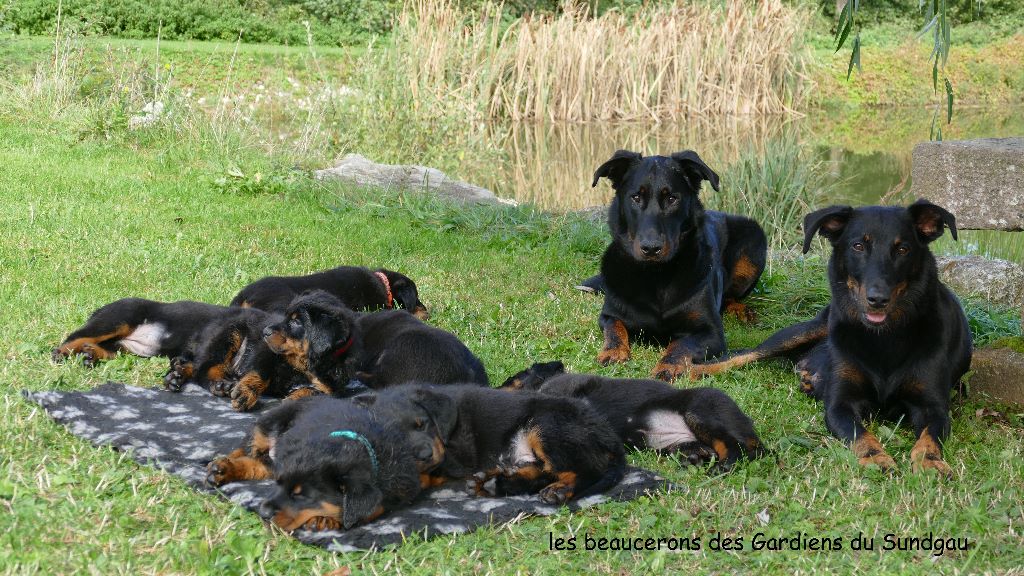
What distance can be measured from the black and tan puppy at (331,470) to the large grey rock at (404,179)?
302 inches

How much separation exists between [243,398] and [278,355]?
0.33 m

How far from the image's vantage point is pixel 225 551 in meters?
3.34

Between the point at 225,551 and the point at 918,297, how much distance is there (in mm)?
3650

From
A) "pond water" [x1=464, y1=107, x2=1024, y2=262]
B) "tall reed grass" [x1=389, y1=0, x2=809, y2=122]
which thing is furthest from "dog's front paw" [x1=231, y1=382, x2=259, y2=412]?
"tall reed grass" [x1=389, y1=0, x2=809, y2=122]

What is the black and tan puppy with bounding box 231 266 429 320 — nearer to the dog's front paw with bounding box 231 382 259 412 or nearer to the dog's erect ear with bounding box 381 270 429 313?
the dog's erect ear with bounding box 381 270 429 313

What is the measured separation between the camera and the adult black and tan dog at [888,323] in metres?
4.85

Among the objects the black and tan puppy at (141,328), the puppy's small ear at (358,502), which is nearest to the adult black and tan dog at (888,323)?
the puppy's small ear at (358,502)

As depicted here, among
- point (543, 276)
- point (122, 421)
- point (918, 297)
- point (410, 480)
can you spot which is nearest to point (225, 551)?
point (410, 480)

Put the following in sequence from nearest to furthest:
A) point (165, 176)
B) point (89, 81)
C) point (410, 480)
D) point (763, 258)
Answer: point (410, 480) → point (763, 258) → point (165, 176) → point (89, 81)

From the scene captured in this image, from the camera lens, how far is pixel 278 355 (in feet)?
16.7

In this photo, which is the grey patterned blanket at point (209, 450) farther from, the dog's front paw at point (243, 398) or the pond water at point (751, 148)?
the pond water at point (751, 148)

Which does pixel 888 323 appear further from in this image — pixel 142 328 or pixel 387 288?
pixel 142 328

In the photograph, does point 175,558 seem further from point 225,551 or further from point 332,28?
point 332,28

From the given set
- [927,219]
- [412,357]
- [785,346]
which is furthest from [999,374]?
[412,357]
